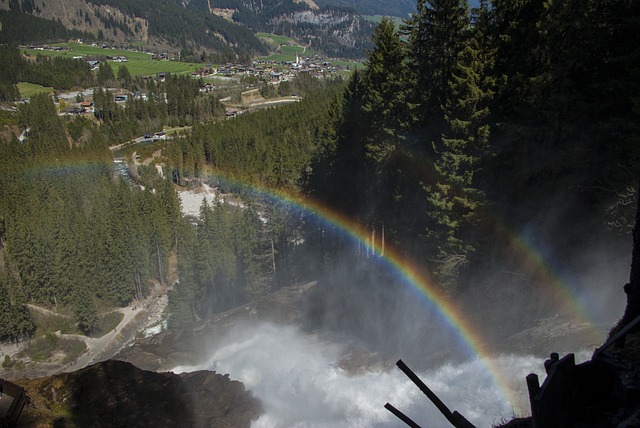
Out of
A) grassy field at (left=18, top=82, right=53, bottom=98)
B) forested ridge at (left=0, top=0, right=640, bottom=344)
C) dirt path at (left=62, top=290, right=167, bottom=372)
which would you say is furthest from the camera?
grassy field at (left=18, top=82, right=53, bottom=98)

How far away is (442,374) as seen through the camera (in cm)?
1911

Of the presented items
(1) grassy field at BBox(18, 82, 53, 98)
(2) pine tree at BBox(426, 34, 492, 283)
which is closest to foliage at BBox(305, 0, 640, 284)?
(2) pine tree at BBox(426, 34, 492, 283)

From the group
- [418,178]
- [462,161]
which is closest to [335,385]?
[418,178]

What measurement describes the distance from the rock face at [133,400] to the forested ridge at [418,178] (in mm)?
13366

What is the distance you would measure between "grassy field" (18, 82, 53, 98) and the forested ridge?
94395mm

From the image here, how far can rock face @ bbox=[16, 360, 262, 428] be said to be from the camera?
17.6 m

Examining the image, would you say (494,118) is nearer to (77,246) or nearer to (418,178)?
(418,178)

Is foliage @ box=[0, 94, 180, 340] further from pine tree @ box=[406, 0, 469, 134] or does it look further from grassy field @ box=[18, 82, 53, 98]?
grassy field @ box=[18, 82, 53, 98]

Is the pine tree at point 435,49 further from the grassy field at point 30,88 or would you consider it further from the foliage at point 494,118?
the grassy field at point 30,88

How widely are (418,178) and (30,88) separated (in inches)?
6690

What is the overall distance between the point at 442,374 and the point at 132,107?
127697 mm

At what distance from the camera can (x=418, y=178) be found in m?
26.2

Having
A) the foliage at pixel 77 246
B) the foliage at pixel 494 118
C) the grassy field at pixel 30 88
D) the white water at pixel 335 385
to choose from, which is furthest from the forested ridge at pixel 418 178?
the grassy field at pixel 30 88

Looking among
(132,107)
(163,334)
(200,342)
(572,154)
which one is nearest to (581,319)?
(572,154)
